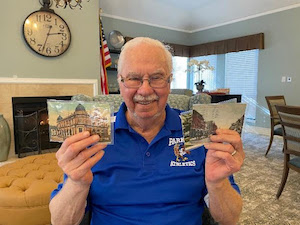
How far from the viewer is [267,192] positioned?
93.8 inches

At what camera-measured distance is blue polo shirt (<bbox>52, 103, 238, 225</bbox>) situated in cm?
88

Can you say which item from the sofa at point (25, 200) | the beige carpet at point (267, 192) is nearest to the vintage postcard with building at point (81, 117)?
the sofa at point (25, 200)

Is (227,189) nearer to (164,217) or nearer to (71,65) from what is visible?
(164,217)

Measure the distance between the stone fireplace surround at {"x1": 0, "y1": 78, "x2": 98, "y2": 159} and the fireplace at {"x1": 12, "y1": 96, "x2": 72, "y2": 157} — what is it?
0.08 metres

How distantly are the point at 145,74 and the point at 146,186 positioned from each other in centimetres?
44

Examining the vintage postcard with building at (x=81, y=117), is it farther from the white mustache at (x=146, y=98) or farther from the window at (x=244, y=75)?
the window at (x=244, y=75)

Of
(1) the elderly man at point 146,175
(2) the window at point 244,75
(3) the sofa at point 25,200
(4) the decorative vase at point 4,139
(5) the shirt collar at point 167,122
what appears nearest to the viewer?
(1) the elderly man at point 146,175

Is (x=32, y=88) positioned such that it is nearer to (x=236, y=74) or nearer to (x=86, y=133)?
(x=86, y=133)

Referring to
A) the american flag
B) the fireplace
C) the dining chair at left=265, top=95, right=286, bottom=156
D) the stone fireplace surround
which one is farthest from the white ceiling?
the fireplace

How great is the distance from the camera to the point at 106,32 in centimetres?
513

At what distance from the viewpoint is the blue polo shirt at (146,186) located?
2.89 ft

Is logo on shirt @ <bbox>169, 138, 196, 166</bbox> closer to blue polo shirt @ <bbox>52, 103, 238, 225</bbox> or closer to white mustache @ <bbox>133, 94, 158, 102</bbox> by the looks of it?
blue polo shirt @ <bbox>52, 103, 238, 225</bbox>

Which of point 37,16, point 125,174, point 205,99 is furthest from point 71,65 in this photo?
point 125,174

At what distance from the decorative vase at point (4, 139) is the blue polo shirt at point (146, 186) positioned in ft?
8.84
